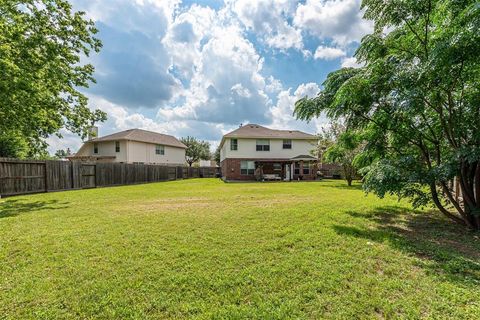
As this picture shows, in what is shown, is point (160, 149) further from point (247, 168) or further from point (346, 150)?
point (346, 150)

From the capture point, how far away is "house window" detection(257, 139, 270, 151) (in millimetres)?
26562

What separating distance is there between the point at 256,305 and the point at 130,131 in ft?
109

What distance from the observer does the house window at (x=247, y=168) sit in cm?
2620

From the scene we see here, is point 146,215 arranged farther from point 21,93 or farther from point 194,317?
point 21,93

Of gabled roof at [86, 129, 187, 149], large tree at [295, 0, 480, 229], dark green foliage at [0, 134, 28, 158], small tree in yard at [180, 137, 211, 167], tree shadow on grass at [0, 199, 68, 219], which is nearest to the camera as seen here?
large tree at [295, 0, 480, 229]

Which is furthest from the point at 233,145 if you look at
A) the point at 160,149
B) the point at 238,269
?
the point at 238,269

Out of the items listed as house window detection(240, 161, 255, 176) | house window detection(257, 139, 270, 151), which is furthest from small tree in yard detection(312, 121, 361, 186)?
house window detection(240, 161, 255, 176)

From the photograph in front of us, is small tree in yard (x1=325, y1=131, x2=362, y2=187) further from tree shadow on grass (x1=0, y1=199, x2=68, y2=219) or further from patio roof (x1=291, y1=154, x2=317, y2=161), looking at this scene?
tree shadow on grass (x1=0, y1=199, x2=68, y2=219)

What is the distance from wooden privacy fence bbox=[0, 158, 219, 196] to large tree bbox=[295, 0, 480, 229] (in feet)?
46.7

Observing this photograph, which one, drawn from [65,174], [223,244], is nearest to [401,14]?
[223,244]

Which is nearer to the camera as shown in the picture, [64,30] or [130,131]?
[64,30]

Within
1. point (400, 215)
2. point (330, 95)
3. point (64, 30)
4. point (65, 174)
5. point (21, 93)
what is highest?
point (64, 30)

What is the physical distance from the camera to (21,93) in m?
9.29

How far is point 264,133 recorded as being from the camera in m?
27.2
